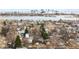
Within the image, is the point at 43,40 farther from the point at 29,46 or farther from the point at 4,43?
the point at 4,43
